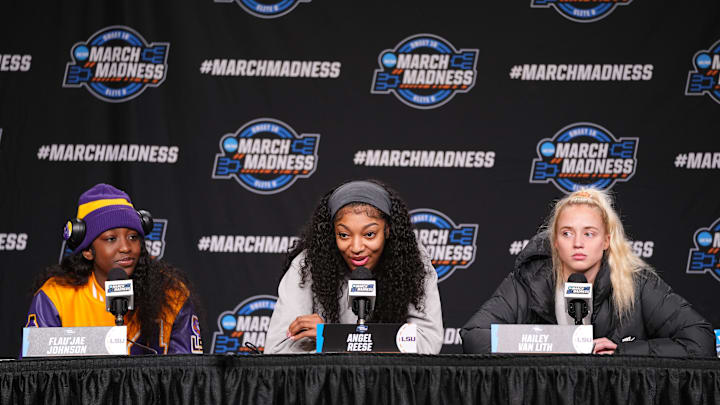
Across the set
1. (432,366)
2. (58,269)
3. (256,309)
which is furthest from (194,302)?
(432,366)

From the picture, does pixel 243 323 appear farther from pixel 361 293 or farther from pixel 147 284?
pixel 361 293

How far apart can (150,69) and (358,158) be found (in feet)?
4.00

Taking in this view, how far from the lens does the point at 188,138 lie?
4617mm

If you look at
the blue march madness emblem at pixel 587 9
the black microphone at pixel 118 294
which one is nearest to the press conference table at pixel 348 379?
the black microphone at pixel 118 294

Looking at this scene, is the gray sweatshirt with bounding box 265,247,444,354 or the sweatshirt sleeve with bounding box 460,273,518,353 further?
the gray sweatshirt with bounding box 265,247,444,354

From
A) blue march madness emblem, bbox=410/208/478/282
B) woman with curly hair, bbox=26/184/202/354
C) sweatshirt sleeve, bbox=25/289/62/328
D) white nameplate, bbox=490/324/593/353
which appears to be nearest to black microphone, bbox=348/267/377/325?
white nameplate, bbox=490/324/593/353

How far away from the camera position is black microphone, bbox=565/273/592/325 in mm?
2471

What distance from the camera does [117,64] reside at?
4660 millimetres

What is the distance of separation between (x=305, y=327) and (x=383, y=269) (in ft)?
1.68

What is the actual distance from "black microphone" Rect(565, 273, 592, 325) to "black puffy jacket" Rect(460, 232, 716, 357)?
366mm

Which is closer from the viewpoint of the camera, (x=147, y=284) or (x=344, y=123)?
(x=147, y=284)

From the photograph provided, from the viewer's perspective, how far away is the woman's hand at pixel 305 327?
9.32 ft

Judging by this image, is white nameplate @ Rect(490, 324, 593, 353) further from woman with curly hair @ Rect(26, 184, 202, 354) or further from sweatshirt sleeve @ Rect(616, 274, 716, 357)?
woman with curly hair @ Rect(26, 184, 202, 354)

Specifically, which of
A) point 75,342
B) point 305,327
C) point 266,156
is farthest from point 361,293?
point 266,156
